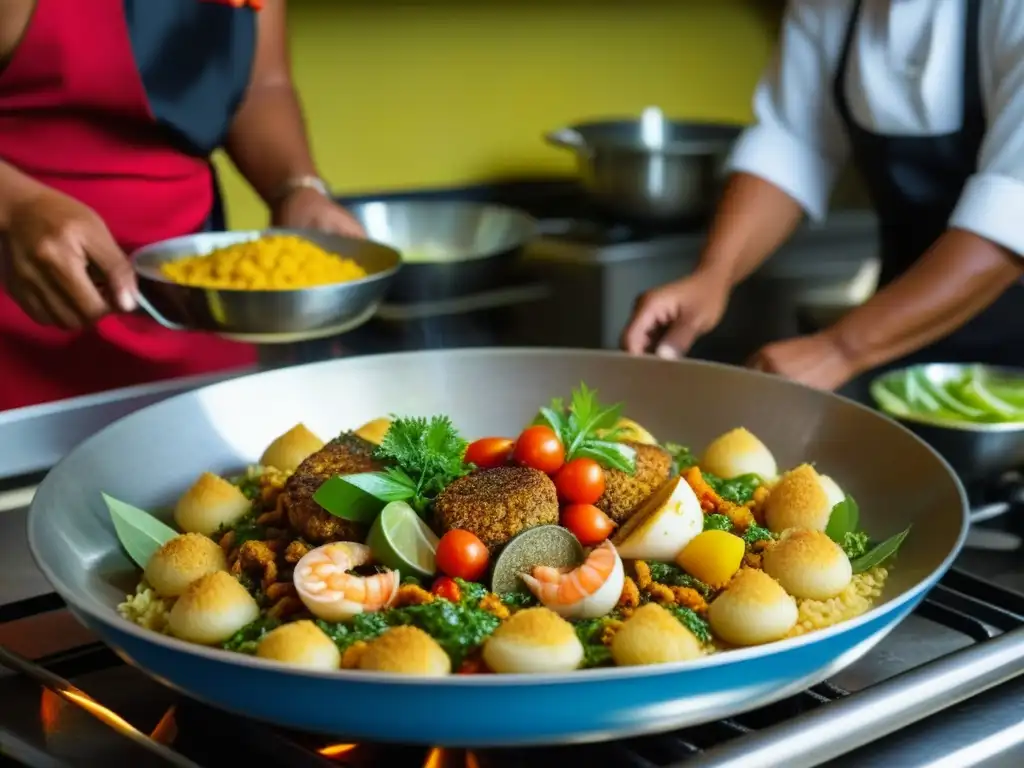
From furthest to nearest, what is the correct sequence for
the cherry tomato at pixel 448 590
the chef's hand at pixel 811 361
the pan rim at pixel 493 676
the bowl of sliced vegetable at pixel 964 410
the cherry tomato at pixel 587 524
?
the chef's hand at pixel 811 361, the bowl of sliced vegetable at pixel 964 410, the cherry tomato at pixel 587 524, the cherry tomato at pixel 448 590, the pan rim at pixel 493 676

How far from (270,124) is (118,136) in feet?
0.91

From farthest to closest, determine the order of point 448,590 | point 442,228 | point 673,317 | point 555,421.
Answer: point 442,228, point 673,317, point 555,421, point 448,590

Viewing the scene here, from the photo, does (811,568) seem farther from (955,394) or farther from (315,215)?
(315,215)

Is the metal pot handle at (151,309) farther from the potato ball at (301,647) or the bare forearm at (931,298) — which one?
the bare forearm at (931,298)

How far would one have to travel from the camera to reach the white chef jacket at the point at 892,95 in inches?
63.8

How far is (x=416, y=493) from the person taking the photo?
108 centimetres

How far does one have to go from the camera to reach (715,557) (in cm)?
101

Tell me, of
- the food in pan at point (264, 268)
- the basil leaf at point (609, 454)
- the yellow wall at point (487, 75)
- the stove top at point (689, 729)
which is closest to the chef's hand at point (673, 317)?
the food in pan at point (264, 268)

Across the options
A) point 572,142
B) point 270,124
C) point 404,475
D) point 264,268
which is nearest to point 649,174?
point 572,142

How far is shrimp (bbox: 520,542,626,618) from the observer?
93 cm

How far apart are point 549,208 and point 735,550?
2.16 m

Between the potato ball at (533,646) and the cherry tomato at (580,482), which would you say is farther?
the cherry tomato at (580,482)

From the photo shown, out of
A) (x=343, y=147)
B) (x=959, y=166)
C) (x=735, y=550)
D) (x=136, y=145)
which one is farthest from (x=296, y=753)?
(x=343, y=147)

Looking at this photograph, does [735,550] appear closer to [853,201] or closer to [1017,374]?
[1017,374]
